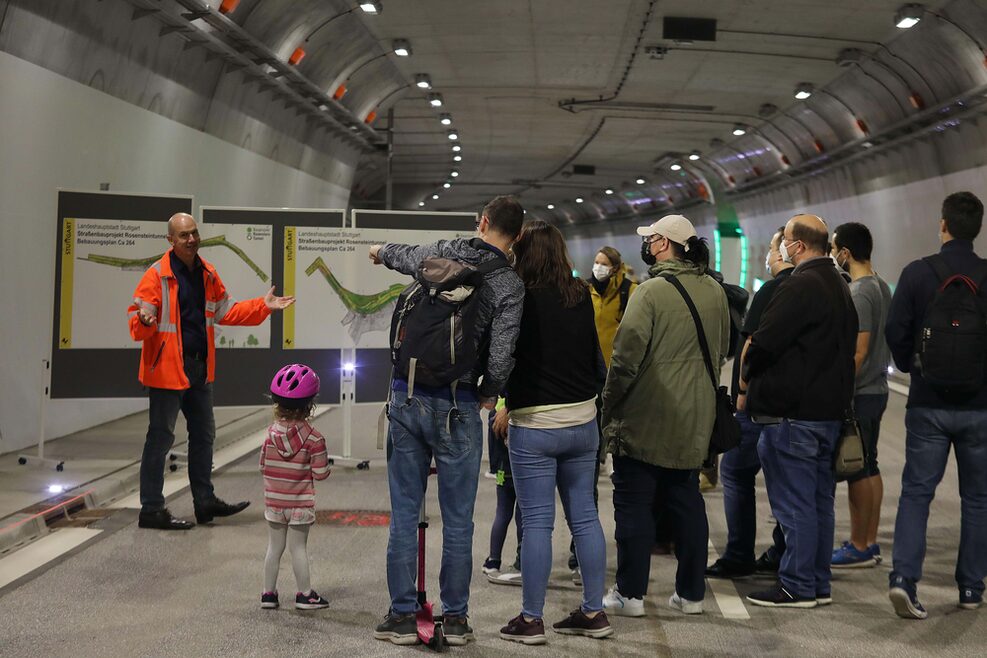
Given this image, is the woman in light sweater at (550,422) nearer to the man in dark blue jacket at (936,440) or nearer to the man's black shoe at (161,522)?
the man in dark blue jacket at (936,440)

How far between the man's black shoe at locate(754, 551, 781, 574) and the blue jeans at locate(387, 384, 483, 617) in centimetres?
214

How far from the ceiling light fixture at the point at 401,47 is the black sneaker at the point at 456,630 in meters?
11.7

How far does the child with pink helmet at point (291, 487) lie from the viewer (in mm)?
5148

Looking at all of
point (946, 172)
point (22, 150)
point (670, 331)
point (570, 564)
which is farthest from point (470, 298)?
point (946, 172)

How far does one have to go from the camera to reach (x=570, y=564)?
19.5ft

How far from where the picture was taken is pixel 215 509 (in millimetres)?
7082

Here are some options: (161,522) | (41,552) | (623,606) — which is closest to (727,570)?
(623,606)

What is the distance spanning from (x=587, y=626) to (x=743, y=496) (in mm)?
1522

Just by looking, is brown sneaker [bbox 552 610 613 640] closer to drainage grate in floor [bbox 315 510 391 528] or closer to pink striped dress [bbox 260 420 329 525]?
pink striped dress [bbox 260 420 329 525]

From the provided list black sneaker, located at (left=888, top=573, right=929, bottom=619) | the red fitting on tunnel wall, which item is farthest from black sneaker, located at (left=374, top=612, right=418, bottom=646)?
the red fitting on tunnel wall

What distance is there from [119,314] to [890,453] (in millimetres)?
7281

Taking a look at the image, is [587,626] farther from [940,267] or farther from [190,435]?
[190,435]

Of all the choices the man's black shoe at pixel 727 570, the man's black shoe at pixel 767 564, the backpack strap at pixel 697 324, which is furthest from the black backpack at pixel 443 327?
the man's black shoe at pixel 767 564

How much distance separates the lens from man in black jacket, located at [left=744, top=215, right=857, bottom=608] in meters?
5.16
